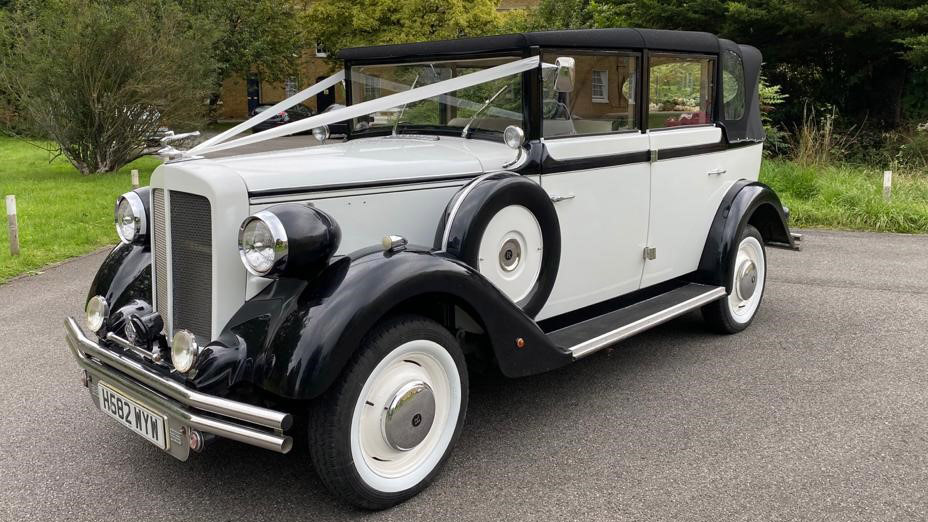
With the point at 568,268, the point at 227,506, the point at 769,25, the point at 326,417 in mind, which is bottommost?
the point at 227,506

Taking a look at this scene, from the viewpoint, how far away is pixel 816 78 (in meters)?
17.3

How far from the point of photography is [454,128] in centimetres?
433

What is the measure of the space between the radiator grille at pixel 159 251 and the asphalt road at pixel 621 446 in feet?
2.44

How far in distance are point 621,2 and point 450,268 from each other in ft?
52.7

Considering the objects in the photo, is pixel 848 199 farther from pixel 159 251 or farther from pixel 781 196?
pixel 159 251

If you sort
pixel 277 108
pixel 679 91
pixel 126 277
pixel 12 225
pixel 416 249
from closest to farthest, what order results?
pixel 416 249 < pixel 126 277 < pixel 277 108 < pixel 679 91 < pixel 12 225

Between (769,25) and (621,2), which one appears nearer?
(769,25)

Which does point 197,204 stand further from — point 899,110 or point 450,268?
point 899,110

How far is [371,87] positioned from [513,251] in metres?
1.60

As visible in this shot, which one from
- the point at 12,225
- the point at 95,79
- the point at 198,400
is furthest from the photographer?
the point at 95,79

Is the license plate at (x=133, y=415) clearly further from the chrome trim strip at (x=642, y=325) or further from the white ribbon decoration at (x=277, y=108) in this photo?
the chrome trim strip at (x=642, y=325)

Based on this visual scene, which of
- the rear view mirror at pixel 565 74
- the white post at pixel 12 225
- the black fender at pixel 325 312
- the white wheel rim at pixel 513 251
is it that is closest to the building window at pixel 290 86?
the white post at pixel 12 225

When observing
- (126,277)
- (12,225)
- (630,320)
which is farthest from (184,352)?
(12,225)

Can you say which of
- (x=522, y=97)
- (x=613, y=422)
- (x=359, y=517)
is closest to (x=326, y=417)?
(x=359, y=517)
